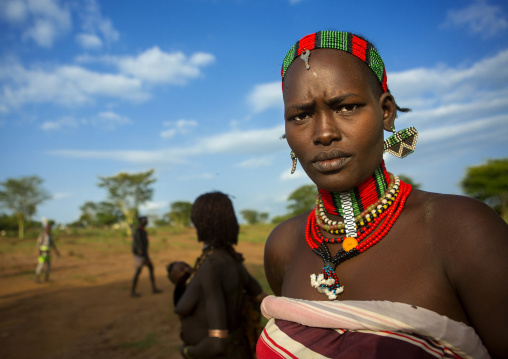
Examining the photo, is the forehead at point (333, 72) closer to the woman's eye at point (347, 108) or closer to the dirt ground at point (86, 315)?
the woman's eye at point (347, 108)

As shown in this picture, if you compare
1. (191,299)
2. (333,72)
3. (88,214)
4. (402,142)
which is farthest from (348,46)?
(88,214)

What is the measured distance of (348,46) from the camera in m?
1.17

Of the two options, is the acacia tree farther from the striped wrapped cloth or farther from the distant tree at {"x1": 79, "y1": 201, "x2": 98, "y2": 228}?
the striped wrapped cloth

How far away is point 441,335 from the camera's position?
92 cm

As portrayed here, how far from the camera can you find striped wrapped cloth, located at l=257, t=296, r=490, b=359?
0.92 m

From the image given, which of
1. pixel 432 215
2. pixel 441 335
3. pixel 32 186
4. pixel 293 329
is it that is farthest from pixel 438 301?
pixel 32 186

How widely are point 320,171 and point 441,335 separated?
22.5 inches

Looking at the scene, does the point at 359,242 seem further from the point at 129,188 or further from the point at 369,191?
the point at 129,188

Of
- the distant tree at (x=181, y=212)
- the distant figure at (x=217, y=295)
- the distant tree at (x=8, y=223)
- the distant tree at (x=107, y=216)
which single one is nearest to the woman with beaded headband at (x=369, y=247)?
the distant figure at (x=217, y=295)

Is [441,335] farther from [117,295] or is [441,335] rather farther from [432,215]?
[117,295]

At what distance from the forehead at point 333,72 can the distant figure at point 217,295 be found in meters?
1.93

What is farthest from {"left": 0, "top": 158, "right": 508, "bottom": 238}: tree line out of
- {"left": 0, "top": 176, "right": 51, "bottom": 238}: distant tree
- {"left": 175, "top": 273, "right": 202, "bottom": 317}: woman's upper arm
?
{"left": 175, "top": 273, "right": 202, "bottom": 317}: woman's upper arm

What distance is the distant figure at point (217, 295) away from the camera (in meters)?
2.63

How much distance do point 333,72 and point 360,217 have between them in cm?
49
